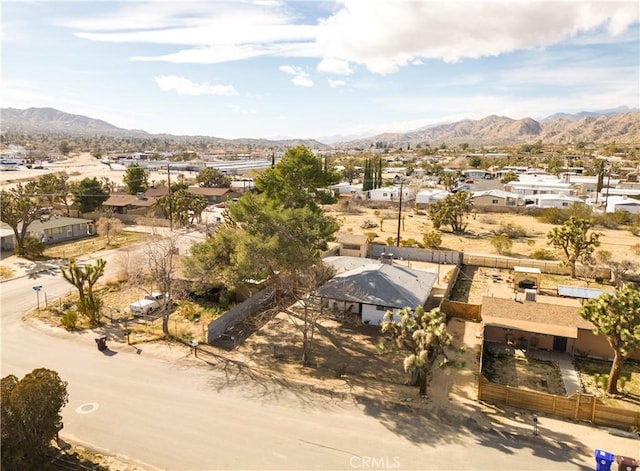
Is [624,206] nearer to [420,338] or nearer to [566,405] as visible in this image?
[566,405]

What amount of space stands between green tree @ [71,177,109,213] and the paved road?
4042 cm

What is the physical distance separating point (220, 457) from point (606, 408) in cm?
1482

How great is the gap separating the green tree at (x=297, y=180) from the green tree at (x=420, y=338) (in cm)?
1290

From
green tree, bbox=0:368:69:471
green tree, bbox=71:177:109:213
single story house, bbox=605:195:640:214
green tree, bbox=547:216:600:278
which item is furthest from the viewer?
single story house, bbox=605:195:640:214

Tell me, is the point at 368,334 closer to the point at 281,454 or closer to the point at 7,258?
the point at 281,454

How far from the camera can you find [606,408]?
17.7 metres

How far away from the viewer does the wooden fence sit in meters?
17.5

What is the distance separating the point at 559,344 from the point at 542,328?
1717 mm

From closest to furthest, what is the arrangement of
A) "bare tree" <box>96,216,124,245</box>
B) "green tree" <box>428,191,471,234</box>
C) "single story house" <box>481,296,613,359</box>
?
1. "single story house" <box>481,296,613,359</box>
2. "bare tree" <box>96,216,124,245</box>
3. "green tree" <box>428,191,471,234</box>

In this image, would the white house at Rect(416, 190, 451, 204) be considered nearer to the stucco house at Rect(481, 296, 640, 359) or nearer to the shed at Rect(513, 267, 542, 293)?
the shed at Rect(513, 267, 542, 293)

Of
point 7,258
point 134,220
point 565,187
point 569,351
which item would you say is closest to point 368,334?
point 569,351

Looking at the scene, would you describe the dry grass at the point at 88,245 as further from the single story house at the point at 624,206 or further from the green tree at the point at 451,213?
the single story house at the point at 624,206

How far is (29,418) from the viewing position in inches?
554

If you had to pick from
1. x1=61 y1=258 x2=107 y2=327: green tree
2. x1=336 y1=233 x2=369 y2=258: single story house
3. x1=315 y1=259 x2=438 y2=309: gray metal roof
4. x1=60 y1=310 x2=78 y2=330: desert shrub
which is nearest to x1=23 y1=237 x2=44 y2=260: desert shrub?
x1=61 y1=258 x2=107 y2=327: green tree
